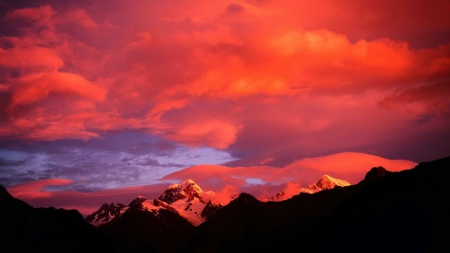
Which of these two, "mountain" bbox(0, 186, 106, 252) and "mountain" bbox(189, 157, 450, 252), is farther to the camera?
"mountain" bbox(0, 186, 106, 252)

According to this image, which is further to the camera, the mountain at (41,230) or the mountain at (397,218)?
the mountain at (41,230)

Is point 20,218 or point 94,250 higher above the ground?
point 20,218

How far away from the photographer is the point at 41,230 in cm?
16425

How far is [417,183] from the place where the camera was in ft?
491

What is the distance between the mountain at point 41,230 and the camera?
499ft

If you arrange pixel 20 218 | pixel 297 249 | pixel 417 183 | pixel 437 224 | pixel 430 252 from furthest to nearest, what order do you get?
pixel 297 249, pixel 20 218, pixel 417 183, pixel 437 224, pixel 430 252

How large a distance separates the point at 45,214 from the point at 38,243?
2108 cm

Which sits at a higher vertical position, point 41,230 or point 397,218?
point 41,230

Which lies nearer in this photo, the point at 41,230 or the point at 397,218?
the point at 397,218

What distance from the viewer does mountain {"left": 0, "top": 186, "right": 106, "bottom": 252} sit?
152000 millimetres

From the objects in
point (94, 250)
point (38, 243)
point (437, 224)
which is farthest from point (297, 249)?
point (38, 243)

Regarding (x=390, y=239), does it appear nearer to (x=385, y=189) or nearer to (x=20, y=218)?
(x=385, y=189)

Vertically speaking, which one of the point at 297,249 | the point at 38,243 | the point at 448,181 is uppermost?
the point at 448,181

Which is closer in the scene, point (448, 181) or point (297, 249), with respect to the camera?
point (448, 181)
